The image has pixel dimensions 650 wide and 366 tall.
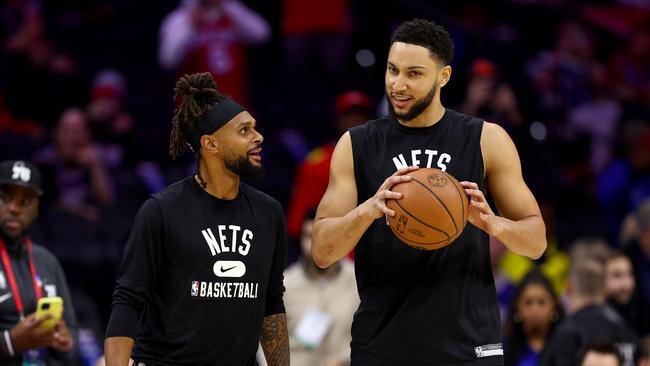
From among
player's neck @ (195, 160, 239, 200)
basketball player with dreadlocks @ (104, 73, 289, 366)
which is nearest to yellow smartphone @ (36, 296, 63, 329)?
basketball player with dreadlocks @ (104, 73, 289, 366)

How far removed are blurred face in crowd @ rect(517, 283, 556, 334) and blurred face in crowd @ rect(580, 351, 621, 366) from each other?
1059 mm

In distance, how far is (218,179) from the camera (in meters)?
5.64

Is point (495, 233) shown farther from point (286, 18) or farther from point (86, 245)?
point (286, 18)

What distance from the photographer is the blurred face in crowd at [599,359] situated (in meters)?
7.85

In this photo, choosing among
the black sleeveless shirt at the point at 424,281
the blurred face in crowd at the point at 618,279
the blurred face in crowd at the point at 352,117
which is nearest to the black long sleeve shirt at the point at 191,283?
the black sleeveless shirt at the point at 424,281

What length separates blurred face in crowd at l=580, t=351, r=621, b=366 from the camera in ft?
25.7

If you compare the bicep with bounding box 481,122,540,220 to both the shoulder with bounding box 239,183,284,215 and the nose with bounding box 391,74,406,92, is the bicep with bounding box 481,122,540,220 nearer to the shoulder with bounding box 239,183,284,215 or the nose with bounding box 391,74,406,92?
the nose with bounding box 391,74,406,92

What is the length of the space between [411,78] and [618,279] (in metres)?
4.77

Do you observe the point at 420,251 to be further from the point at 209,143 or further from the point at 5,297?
the point at 5,297

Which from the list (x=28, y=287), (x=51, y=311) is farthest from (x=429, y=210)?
(x=28, y=287)

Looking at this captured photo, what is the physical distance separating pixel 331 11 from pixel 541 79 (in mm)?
2483

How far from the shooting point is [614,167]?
1183 cm

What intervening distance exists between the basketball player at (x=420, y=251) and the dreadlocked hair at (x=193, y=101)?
2.07 feet

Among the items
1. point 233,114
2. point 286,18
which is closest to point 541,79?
point 286,18
